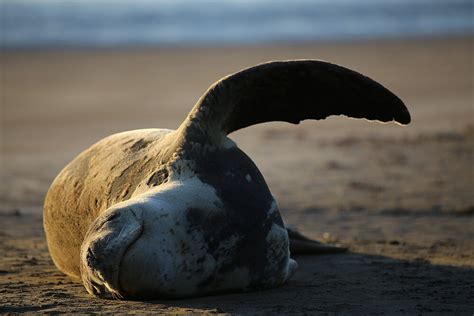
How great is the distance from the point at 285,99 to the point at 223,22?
1738 inches

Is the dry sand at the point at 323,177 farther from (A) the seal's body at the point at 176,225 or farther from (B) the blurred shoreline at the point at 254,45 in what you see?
(B) the blurred shoreline at the point at 254,45

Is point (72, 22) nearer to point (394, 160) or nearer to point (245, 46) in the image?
point (245, 46)

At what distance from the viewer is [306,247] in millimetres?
7648

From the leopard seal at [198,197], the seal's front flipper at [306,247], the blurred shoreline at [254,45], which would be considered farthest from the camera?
the blurred shoreline at [254,45]

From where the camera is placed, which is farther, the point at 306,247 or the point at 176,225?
the point at 306,247

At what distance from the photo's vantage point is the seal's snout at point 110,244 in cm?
526

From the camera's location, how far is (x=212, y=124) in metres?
6.08

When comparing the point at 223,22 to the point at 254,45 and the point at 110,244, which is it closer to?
the point at 254,45

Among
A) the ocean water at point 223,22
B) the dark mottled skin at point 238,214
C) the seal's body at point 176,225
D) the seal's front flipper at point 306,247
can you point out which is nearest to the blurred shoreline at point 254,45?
the ocean water at point 223,22

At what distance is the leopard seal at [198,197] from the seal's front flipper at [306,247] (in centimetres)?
122

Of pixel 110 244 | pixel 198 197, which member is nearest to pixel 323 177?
pixel 198 197

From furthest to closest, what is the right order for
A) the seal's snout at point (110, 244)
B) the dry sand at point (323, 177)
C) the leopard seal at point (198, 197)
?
the dry sand at point (323, 177) → the leopard seal at point (198, 197) → the seal's snout at point (110, 244)

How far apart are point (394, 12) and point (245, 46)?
1609 centimetres

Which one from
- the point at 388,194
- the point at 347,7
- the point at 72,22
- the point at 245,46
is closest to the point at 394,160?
the point at 388,194
